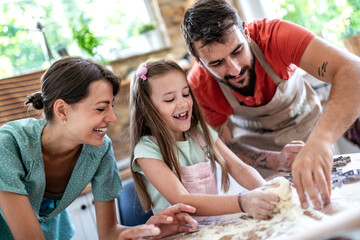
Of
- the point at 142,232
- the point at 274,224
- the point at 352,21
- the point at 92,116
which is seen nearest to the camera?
the point at 274,224

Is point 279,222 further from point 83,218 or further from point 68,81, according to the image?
point 83,218

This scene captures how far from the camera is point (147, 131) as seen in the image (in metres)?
1.40

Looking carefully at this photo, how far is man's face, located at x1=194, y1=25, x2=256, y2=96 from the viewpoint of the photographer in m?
1.38

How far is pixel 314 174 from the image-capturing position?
34.4 inches

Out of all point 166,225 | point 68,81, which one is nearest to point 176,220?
point 166,225

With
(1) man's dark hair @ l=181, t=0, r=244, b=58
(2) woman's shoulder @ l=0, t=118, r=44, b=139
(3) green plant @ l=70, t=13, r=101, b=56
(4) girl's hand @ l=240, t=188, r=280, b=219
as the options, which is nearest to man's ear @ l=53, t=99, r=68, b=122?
(2) woman's shoulder @ l=0, t=118, r=44, b=139

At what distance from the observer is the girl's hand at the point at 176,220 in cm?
98

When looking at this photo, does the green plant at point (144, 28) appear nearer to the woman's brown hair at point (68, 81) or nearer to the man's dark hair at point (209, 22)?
the man's dark hair at point (209, 22)

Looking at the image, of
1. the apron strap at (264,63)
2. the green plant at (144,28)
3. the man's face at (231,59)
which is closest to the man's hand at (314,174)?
the man's face at (231,59)

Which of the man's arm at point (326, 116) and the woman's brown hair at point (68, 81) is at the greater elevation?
the woman's brown hair at point (68, 81)

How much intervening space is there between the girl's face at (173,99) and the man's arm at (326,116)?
48cm

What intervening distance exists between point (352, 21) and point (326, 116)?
1887mm

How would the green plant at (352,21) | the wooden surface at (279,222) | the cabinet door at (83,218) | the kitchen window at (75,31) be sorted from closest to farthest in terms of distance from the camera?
the wooden surface at (279,222)
the cabinet door at (83,218)
the green plant at (352,21)
the kitchen window at (75,31)

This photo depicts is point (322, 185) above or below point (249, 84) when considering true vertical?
below
